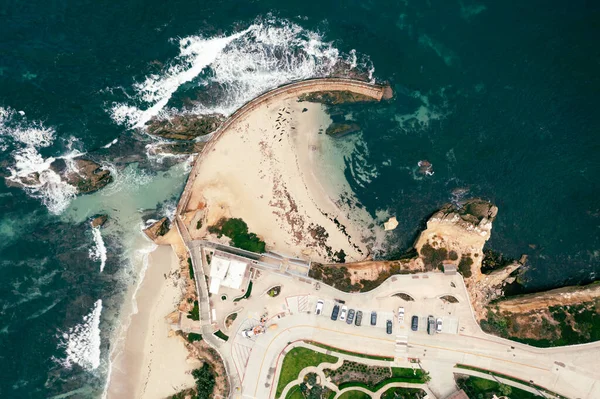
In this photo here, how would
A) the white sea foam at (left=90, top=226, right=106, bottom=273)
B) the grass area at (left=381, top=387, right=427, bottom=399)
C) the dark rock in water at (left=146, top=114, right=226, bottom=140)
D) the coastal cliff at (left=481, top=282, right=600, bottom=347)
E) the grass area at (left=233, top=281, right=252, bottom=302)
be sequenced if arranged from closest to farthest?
1. the grass area at (left=381, top=387, right=427, bottom=399)
2. the coastal cliff at (left=481, top=282, right=600, bottom=347)
3. the grass area at (left=233, top=281, right=252, bottom=302)
4. the white sea foam at (left=90, top=226, right=106, bottom=273)
5. the dark rock in water at (left=146, top=114, right=226, bottom=140)

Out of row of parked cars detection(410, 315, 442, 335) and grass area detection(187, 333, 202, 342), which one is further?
grass area detection(187, 333, 202, 342)

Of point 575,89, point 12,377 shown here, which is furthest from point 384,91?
point 12,377

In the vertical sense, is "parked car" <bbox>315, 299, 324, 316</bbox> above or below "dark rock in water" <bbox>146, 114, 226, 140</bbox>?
below

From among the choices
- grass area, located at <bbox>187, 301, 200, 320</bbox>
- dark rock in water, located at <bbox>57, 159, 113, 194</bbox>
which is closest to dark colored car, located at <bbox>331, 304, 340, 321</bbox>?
grass area, located at <bbox>187, 301, 200, 320</bbox>

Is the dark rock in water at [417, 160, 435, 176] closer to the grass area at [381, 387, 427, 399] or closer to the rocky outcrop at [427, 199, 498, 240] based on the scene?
the rocky outcrop at [427, 199, 498, 240]

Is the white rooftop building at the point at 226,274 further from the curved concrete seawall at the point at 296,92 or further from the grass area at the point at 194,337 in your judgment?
the curved concrete seawall at the point at 296,92

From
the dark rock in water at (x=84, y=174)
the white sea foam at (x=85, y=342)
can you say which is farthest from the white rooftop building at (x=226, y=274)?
the dark rock in water at (x=84, y=174)

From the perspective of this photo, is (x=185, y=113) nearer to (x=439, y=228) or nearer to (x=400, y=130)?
(x=400, y=130)
